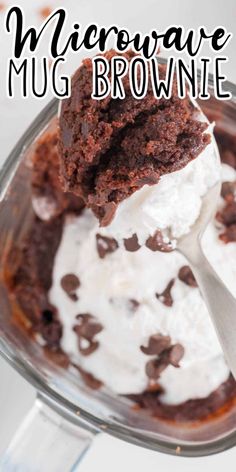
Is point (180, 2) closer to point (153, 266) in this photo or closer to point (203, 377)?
point (153, 266)

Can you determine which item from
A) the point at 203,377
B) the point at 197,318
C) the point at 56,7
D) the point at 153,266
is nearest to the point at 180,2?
the point at 56,7

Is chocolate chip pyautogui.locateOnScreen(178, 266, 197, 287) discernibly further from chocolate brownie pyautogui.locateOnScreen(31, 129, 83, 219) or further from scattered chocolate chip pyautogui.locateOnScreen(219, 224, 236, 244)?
chocolate brownie pyautogui.locateOnScreen(31, 129, 83, 219)

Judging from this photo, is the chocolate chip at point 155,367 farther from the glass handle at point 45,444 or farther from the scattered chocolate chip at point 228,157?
the scattered chocolate chip at point 228,157

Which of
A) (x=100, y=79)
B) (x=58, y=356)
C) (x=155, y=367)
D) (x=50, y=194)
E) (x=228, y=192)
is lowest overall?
(x=155, y=367)

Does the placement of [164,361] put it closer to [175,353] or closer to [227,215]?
[175,353]

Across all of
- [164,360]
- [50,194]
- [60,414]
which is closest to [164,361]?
[164,360]

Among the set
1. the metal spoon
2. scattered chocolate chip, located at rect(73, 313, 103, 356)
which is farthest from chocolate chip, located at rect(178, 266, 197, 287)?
scattered chocolate chip, located at rect(73, 313, 103, 356)
